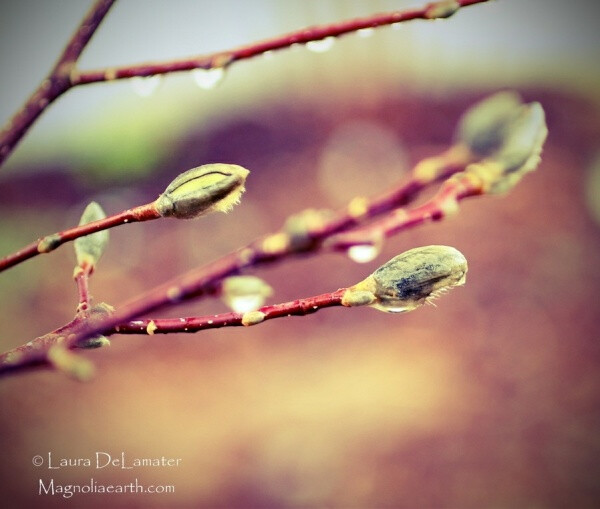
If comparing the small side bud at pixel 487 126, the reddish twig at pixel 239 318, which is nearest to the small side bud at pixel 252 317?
the reddish twig at pixel 239 318

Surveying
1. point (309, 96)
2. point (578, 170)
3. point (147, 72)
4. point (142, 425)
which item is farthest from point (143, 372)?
point (578, 170)

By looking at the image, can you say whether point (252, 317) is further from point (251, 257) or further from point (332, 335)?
point (332, 335)

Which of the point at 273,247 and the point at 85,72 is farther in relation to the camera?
the point at 85,72

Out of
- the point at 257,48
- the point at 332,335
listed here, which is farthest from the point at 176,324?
the point at 332,335

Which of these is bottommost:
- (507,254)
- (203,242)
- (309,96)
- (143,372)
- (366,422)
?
(366,422)

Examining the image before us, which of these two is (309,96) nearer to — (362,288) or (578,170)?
(578,170)

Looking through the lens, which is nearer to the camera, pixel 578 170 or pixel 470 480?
pixel 470 480
